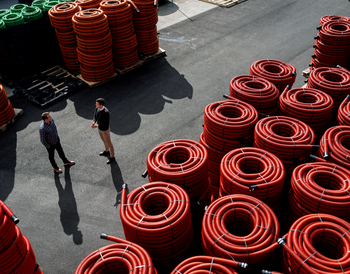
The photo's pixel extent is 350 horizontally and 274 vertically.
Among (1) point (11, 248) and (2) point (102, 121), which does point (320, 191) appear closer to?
(1) point (11, 248)

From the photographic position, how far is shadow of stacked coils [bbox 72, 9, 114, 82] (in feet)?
37.8

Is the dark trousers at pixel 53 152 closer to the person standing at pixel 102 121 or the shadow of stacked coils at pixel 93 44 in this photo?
the person standing at pixel 102 121

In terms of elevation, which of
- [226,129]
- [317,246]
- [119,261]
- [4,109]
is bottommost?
[4,109]

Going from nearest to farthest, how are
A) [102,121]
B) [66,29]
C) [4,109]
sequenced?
1. [102,121]
2. [4,109]
3. [66,29]

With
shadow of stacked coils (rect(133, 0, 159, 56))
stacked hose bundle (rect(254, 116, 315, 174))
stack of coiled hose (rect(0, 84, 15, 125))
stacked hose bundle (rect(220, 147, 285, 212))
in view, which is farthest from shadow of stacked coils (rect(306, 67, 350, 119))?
stack of coiled hose (rect(0, 84, 15, 125))

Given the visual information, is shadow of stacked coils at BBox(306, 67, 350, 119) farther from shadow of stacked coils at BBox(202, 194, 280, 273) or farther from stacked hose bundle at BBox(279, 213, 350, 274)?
shadow of stacked coils at BBox(202, 194, 280, 273)

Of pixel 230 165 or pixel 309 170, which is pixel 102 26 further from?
pixel 309 170

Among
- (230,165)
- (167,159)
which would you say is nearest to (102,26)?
(167,159)

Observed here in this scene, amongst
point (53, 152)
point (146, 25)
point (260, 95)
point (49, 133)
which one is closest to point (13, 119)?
point (53, 152)

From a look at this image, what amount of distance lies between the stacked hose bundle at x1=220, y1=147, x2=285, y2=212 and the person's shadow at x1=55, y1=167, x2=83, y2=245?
378cm

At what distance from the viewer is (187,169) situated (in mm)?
6297

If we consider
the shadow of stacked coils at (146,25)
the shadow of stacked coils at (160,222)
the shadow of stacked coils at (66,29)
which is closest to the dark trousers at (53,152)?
the shadow of stacked coils at (160,222)

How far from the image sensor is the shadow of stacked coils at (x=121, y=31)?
1210cm

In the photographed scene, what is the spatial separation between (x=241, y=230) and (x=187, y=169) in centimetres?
159
